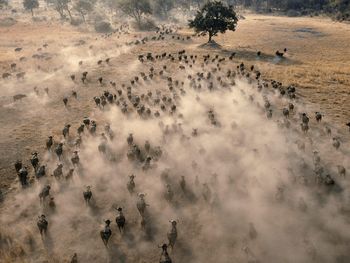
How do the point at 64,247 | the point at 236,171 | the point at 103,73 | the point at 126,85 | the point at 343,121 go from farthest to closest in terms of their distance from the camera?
the point at 103,73
the point at 126,85
the point at 343,121
the point at 236,171
the point at 64,247

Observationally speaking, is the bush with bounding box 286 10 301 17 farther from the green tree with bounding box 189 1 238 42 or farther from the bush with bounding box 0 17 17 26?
the bush with bounding box 0 17 17 26

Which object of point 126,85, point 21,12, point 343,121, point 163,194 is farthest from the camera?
point 21,12

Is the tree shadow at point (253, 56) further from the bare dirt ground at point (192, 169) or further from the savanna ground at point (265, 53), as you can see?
the bare dirt ground at point (192, 169)

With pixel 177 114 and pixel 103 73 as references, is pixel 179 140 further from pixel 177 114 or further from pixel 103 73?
pixel 103 73

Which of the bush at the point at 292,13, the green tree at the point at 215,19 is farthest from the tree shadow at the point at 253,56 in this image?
the bush at the point at 292,13

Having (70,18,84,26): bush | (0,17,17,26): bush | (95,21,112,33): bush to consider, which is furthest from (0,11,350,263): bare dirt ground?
(70,18,84,26): bush

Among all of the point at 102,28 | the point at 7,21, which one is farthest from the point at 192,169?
the point at 7,21

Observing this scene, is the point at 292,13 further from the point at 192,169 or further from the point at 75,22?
the point at 192,169

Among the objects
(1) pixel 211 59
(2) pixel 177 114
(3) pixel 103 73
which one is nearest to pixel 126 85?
(3) pixel 103 73

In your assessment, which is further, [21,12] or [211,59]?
[21,12]
